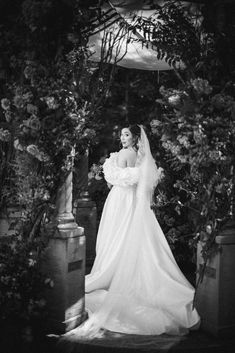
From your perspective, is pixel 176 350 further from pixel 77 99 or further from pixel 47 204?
pixel 77 99

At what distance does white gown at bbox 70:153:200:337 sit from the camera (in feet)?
15.3

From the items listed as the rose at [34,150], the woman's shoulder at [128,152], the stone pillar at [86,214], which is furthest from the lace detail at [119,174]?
the rose at [34,150]

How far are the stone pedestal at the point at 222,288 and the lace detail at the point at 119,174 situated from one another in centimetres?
167

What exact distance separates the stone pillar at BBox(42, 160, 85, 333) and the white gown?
252 millimetres

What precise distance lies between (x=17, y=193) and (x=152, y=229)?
80.5 inches

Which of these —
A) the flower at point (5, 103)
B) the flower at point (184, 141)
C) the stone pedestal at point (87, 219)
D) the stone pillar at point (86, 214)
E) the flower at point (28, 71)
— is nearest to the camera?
the flower at point (184, 141)

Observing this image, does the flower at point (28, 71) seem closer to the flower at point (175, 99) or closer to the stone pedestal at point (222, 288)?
the flower at point (175, 99)

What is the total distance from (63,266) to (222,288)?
1656 mm

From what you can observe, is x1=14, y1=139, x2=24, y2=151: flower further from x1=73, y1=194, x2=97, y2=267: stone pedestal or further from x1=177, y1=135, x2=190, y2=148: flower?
x1=73, y1=194, x2=97, y2=267: stone pedestal

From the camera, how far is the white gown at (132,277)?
4656 mm

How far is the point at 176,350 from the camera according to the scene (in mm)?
4156

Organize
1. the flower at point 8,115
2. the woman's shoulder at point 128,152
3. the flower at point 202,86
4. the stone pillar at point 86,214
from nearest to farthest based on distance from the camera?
the flower at point 202,86 < the flower at point 8,115 < the woman's shoulder at point 128,152 < the stone pillar at point 86,214

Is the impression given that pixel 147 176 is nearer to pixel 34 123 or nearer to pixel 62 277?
pixel 62 277

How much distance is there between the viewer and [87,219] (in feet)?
26.9
